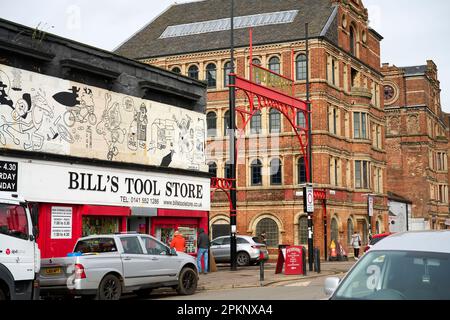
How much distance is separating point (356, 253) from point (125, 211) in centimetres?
2316

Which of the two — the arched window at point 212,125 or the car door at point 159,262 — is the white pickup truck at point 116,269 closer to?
the car door at point 159,262

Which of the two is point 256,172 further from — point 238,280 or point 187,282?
point 187,282

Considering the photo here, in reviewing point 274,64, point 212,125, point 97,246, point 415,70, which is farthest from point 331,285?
point 415,70

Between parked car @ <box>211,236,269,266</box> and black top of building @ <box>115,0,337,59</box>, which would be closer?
parked car @ <box>211,236,269,266</box>

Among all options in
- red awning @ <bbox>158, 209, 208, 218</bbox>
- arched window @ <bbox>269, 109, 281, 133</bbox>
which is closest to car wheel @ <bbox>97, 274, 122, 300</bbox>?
red awning @ <bbox>158, 209, 208, 218</bbox>

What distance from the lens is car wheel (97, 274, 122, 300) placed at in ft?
49.9

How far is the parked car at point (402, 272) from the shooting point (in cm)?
634

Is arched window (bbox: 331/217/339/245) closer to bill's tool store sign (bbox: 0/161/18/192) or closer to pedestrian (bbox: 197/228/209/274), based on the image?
pedestrian (bbox: 197/228/209/274)

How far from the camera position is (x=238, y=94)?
48125mm

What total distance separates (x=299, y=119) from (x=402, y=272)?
3971 centimetres

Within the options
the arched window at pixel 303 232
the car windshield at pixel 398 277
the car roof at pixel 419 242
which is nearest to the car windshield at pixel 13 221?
the car windshield at pixel 398 277

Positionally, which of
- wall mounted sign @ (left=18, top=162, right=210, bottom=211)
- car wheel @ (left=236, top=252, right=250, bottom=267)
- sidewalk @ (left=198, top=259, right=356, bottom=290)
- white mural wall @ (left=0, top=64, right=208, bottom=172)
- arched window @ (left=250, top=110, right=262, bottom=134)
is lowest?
sidewalk @ (left=198, top=259, right=356, bottom=290)

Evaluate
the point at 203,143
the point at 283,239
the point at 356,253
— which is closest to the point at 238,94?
the point at 283,239

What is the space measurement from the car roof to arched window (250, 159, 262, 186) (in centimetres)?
3924
